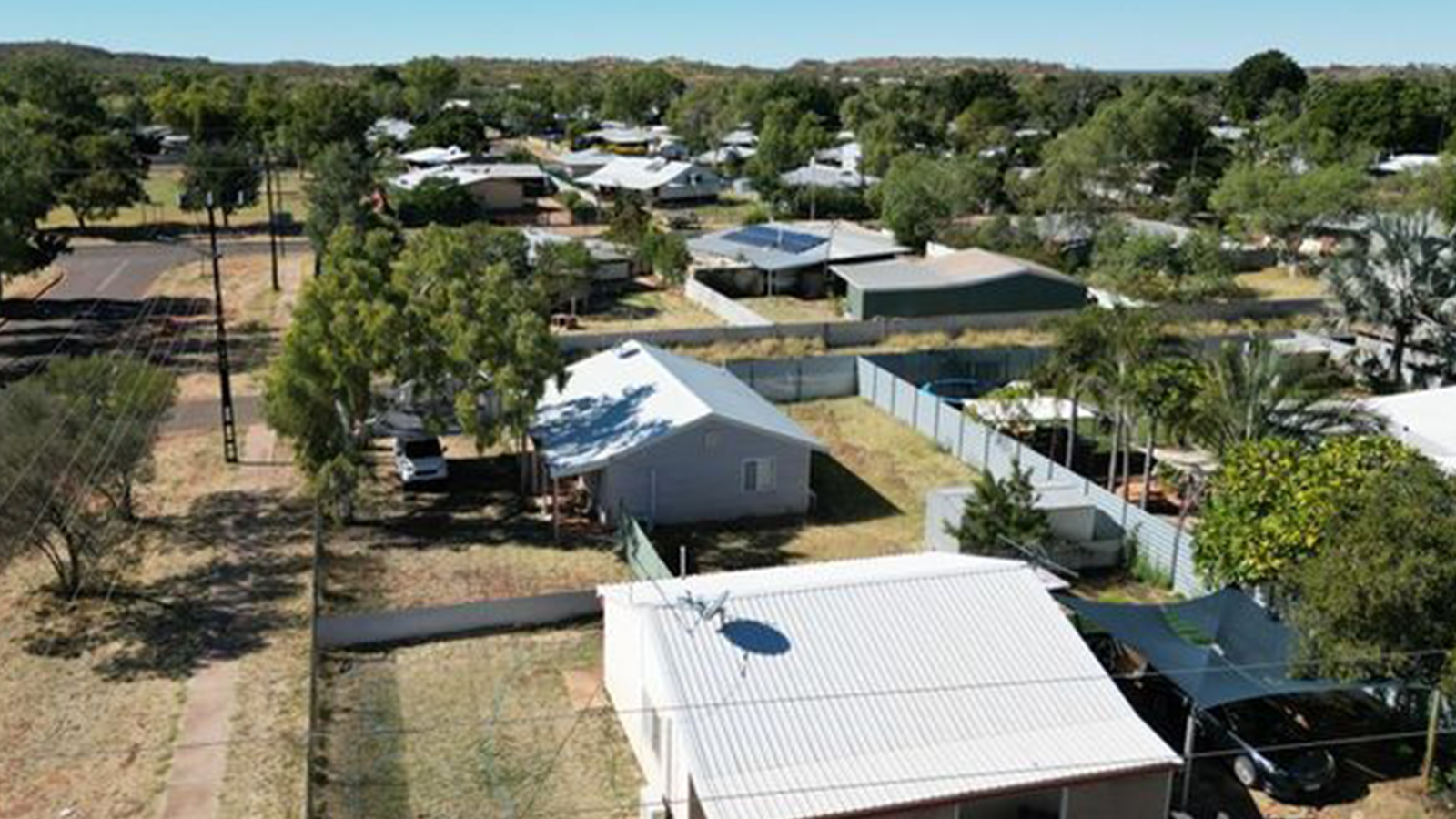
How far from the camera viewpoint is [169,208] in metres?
83.8

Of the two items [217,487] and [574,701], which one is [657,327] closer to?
[217,487]

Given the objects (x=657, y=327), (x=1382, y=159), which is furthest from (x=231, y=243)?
(x=1382, y=159)

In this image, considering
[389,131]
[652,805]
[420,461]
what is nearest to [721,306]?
[420,461]

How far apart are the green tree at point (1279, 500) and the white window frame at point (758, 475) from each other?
10.7 metres

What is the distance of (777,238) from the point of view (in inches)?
2468

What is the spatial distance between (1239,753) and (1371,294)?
25642 mm

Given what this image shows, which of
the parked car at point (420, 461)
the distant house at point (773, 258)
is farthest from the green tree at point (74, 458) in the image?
the distant house at point (773, 258)

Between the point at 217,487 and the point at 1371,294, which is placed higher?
the point at 1371,294

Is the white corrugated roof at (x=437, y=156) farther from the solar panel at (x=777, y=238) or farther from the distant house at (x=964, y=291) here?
the distant house at (x=964, y=291)

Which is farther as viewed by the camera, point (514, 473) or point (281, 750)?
point (514, 473)

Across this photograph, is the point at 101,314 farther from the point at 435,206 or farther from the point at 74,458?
the point at 74,458

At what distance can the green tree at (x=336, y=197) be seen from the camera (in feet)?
195

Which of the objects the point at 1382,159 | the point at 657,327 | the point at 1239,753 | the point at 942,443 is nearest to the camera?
the point at 1239,753

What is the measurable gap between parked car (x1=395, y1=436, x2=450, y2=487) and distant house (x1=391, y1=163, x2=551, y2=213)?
1848 inches
